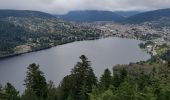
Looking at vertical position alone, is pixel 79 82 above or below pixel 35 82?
below

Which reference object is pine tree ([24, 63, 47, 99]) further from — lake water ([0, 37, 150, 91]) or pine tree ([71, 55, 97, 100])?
lake water ([0, 37, 150, 91])

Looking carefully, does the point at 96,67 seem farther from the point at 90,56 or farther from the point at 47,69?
the point at 90,56

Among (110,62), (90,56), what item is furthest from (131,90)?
(90,56)

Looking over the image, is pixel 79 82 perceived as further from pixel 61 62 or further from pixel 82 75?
pixel 61 62

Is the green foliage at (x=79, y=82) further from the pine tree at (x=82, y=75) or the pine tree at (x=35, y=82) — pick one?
the pine tree at (x=35, y=82)

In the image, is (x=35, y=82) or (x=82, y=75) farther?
(x=82, y=75)

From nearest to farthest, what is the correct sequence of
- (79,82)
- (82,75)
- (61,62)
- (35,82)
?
(35,82)
(79,82)
(82,75)
(61,62)

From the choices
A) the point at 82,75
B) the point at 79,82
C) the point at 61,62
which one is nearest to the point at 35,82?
the point at 79,82

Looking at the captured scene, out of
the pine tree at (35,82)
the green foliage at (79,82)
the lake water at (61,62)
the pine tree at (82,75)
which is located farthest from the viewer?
the lake water at (61,62)

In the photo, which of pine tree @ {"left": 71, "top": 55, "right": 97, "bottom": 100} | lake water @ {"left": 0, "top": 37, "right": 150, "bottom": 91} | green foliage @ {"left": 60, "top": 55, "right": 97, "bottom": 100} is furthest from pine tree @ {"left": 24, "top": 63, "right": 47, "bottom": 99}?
lake water @ {"left": 0, "top": 37, "right": 150, "bottom": 91}

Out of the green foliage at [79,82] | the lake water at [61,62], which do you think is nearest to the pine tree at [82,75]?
the green foliage at [79,82]

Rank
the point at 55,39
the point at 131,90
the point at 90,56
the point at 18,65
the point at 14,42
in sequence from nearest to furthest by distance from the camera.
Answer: the point at 131,90 → the point at 18,65 → the point at 90,56 → the point at 14,42 → the point at 55,39
